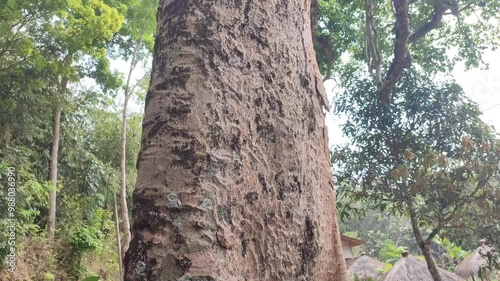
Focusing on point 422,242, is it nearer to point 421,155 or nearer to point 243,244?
point 421,155

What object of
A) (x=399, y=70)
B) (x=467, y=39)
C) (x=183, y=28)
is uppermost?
(x=467, y=39)

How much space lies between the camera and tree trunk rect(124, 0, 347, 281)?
30.3 inches

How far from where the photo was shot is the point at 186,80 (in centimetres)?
87

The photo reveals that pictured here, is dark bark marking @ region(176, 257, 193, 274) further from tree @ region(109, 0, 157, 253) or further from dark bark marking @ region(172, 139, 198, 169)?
tree @ region(109, 0, 157, 253)

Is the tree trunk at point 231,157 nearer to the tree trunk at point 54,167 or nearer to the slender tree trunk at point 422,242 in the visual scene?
the slender tree trunk at point 422,242

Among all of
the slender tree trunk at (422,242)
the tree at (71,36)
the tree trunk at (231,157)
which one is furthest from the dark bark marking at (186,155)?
the tree at (71,36)

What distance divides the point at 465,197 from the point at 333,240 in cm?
456

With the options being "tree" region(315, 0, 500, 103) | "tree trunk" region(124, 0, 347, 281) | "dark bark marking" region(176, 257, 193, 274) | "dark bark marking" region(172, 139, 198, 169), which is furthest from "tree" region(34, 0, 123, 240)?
"dark bark marking" region(176, 257, 193, 274)

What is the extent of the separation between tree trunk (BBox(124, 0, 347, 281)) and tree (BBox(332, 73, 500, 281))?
13.7ft

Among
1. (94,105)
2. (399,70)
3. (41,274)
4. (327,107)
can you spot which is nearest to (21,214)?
(41,274)

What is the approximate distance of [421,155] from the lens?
5309 millimetres

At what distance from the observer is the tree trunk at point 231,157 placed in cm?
77

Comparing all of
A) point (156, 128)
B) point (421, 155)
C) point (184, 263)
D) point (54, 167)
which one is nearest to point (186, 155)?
point (156, 128)

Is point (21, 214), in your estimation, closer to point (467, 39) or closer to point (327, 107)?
point (327, 107)
